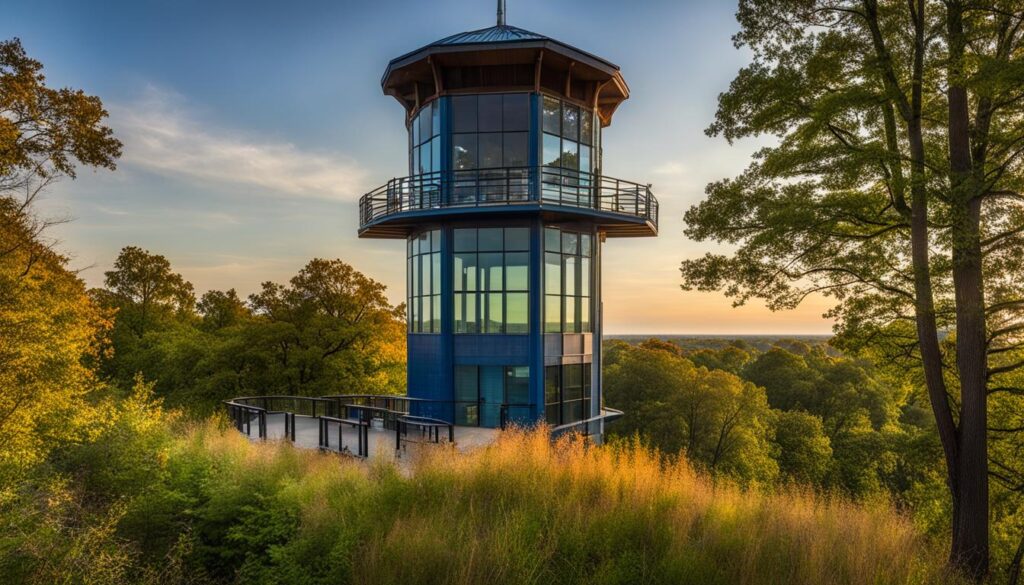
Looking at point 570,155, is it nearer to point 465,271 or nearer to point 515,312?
point 465,271

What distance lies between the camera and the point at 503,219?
16.9m

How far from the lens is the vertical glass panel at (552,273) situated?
17.1 metres

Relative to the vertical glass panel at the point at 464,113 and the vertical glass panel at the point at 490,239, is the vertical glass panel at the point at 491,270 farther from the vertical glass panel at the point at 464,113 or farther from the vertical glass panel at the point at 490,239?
the vertical glass panel at the point at 464,113

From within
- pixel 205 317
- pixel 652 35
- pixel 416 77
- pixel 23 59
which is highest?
pixel 652 35

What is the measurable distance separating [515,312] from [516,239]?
94.0 inches

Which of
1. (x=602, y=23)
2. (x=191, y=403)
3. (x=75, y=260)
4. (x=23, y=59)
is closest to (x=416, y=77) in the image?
(x=602, y=23)

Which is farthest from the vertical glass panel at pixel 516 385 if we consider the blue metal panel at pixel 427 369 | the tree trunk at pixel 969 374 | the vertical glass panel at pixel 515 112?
the tree trunk at pixel 969 374

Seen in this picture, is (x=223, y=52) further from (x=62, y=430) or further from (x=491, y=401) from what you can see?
(x=491, y=401)

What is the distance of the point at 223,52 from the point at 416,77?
8292 mm

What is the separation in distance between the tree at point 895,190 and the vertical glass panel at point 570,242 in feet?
20.5

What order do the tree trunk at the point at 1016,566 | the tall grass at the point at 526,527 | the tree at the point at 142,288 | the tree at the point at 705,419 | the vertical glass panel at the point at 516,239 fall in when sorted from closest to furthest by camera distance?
the tall grass at the point at 526,527, the tree trunk at the point at 1016,566, the vertical glass panel at the point at 516,239, the tree at the point at 705,419, the tree at the point at 142,288

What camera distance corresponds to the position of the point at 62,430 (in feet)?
44.9

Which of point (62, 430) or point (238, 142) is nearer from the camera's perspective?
point (62, 430)

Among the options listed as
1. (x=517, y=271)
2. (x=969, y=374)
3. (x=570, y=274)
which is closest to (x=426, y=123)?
(x=517, y=271)
